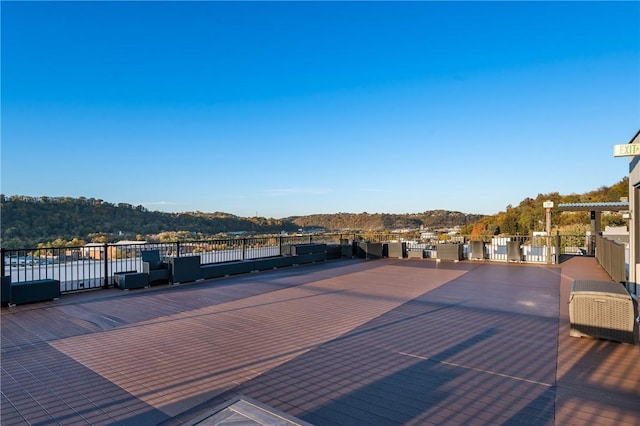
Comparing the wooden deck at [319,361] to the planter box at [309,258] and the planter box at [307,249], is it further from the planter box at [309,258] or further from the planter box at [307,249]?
the planter box at [307,249]

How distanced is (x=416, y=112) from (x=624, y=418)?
17277mm

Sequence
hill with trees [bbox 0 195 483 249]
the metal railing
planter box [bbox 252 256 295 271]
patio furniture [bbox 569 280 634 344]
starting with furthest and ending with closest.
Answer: hill with trees [bbox 0 195 483 249]
planter box [bbox 252 256 295 271]
the metal railing
patio furniture [bbox 569 280 634 344]

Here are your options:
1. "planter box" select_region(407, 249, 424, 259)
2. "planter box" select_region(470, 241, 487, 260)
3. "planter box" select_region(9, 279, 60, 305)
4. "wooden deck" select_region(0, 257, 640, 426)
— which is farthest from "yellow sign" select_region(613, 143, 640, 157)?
"planter box" select_region(9, 279, 60, 305)

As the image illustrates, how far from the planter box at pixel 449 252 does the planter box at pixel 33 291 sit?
36.4 ft

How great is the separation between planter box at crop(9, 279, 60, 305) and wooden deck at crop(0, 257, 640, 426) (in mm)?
438

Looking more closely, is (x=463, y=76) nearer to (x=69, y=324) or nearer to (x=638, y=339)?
(x=638, y=339)

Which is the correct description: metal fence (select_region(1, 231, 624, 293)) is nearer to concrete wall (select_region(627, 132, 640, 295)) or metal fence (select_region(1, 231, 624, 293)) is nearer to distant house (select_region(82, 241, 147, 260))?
distant house (select_region(82, 241, 147, 260))

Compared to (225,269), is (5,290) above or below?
above

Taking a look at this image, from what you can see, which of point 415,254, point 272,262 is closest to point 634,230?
point 415,254

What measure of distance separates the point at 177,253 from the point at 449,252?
357 inches

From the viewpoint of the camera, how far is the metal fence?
7289 mm

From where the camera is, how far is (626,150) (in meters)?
5.22

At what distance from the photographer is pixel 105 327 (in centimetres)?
474

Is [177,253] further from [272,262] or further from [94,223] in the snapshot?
[94,223]
